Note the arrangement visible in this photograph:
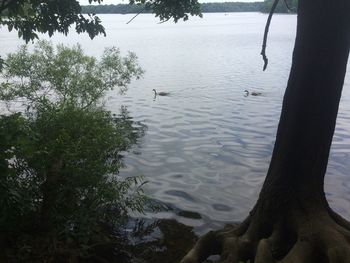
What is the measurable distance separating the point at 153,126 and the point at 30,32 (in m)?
16.3

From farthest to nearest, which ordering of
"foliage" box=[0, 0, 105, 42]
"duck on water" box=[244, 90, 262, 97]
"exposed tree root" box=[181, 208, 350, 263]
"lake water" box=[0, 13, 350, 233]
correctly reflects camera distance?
"duck on water" box=[244, 90, 262, 97] < "lake water" box=[0, 13, 350, 233] < "foliage" box=[0, 0, 105, 42] < "exposed tree root" box=[181, 208, 350, 263]

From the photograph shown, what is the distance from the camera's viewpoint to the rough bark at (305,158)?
5691 mm

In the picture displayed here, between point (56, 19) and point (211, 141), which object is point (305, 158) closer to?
point (56, 19)

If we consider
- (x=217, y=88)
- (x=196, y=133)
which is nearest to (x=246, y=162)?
(x=196, y=133)

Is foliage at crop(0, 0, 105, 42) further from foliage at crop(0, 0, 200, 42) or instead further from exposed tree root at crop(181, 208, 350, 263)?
exposed tree root at crop(181, 208, 350, 263)

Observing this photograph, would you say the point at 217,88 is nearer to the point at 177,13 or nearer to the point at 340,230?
the point at 177,13

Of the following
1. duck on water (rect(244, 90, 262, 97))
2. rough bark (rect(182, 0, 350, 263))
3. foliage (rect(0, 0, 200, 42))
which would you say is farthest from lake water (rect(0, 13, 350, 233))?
foliage (rect(0, 0, 200, 42))

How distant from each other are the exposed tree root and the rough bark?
1 centimetres

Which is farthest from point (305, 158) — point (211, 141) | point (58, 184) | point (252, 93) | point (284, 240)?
point (252, 93)

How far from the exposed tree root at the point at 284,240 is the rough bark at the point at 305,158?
0.04 feet

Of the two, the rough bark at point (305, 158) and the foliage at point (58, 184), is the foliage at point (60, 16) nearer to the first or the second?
the foliage at point (58, 184)

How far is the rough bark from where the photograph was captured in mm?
5691

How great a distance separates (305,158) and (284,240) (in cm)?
119

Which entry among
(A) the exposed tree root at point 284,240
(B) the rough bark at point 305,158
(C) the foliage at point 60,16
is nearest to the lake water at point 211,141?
(A) the exposed tree root at point 284,240
